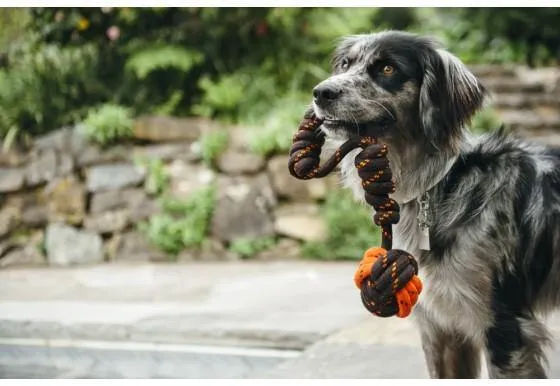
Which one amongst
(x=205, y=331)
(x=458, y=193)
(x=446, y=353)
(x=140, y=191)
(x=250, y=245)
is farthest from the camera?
(x=140, y=191)

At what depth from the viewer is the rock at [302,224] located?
5.60 meters

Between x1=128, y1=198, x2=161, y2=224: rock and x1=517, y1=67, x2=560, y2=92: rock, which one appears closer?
x1=128, y1=198, x2=161, y2=224: rock

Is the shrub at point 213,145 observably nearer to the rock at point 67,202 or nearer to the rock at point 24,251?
the rock at point 67,202

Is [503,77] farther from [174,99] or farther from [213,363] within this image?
[213,363]

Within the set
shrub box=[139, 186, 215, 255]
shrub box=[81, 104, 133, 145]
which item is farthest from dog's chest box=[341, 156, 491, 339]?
shrub box=[81, 104, 133, 145]

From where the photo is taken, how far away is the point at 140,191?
5.98 m

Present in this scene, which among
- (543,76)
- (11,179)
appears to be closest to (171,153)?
(11,179)

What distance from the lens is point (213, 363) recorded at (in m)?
3.28

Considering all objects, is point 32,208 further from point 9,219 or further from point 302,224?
point 302,224

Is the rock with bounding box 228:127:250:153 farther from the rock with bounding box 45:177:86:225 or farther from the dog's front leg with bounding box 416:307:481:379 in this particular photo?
the dog's front leg with bounding box 416:307:481:379

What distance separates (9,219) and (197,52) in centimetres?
206

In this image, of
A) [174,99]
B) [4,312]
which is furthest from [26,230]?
[4,312]

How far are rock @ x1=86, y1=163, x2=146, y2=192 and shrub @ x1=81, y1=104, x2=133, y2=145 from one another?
0.76 feet

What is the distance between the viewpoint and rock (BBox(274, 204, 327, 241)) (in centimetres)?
560
